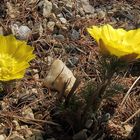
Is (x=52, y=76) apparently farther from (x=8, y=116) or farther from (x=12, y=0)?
(x=12, y=0)

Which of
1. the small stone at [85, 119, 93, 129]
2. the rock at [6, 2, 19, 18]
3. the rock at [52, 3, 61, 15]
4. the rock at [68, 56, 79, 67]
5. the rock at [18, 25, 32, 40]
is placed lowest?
the small stone at [85, 119, 93, 129]

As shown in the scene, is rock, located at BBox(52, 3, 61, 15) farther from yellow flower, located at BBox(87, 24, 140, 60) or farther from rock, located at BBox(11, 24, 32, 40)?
yellow flower, located at BBox(87, 24, 140, 60)

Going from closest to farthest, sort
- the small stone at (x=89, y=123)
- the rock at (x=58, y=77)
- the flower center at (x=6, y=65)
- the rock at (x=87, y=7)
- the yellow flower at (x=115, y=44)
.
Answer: the yellow flower at (x=115, y=44) < the flower center at (x=6, y=65) < the small stone at (x=89, y=123) < the rock at (x=58, y=77) < the rock at (x=87, y=7)

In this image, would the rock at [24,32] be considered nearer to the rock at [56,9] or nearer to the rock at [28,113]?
the rock at [56,9]

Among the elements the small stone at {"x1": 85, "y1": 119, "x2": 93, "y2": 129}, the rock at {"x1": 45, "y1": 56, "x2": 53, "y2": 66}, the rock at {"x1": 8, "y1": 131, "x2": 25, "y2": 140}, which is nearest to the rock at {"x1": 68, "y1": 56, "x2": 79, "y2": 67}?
the rock at {"x1": 45, "y1": 56, "x2": 53, "y2": 66}

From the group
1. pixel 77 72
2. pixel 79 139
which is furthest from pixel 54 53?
pixel 79 139

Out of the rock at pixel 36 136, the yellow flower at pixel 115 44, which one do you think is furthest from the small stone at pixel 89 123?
the yellow flower at pixel 115 44
